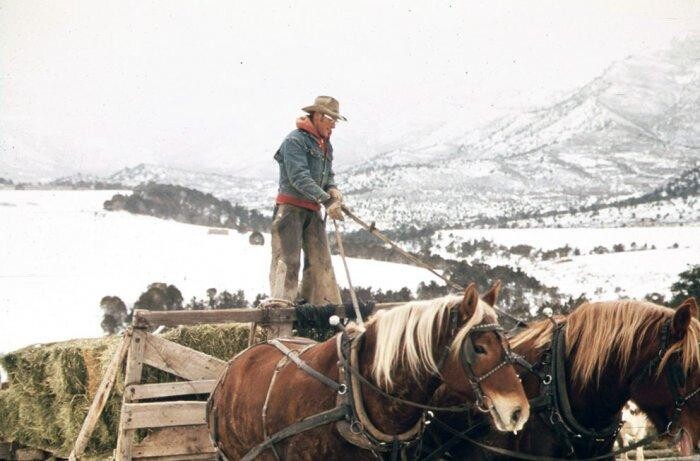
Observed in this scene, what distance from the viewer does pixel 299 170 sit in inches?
270

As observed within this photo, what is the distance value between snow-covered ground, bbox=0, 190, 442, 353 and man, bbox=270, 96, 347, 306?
9650mm

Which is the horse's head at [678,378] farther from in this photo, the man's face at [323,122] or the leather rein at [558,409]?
the man's face at [323,122]

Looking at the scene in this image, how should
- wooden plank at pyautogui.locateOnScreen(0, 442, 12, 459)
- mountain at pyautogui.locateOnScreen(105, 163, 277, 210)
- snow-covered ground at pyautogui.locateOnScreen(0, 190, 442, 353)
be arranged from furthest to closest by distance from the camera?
mountain at pyautogui.locateOnScreen(105, 163, 277, 210) < snow-covered ground at pyautogui.locateOnScreen(0, 190, 442, 353) < wooden plank at pyautogui.locateOnScreen(0, 442, 12, 459)

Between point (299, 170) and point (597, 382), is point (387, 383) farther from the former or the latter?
point (299, 170)

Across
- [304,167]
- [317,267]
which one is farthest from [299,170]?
[317,267]

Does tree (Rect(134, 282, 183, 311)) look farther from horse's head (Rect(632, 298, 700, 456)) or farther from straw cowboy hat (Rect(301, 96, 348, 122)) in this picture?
horse's head (Rect(632, 298, 700, 456))

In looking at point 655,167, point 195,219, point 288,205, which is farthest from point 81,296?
point 655,167

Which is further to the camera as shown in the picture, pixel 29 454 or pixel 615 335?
pixel 29 454

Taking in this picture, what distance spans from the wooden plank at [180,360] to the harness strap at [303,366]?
3.45 ft

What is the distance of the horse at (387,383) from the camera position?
4055mm

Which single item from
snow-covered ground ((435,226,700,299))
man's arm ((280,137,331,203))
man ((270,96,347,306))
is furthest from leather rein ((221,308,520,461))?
snow-covered ground ((435,226,700,299))

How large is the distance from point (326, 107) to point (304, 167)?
61 centimetres

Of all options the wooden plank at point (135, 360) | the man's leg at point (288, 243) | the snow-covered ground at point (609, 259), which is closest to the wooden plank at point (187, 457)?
the wooden plank at point (135, 360)

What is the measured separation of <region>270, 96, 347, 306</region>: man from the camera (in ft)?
22.7
